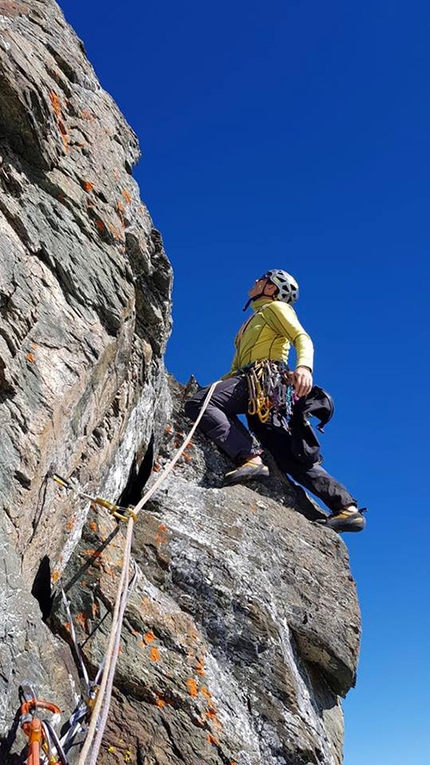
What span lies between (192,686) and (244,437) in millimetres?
3893

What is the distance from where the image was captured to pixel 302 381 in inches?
323

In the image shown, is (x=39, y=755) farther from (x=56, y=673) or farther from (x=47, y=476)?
(x=47, y=476)

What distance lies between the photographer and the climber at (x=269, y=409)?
26.8ft

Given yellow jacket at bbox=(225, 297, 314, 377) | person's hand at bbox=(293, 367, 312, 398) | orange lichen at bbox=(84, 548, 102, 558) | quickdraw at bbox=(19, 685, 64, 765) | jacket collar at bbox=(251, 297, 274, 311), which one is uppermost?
jacket collar at bbox=(251, 297, 274, 311)

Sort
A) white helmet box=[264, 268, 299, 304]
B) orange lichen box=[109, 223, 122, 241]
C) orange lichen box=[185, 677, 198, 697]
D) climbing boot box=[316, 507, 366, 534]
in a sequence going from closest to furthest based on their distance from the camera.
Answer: orange lichen box=[185, 677, 198, 697], orange lichen box=[109, 223, 122, 241], climbing boot box=[316, 507, 366, 534], white helmet box=[264, 268, 299, 304]

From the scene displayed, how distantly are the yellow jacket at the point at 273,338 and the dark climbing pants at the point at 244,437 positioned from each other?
60cm

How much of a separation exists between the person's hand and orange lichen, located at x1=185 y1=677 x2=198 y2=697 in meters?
A: 4.15

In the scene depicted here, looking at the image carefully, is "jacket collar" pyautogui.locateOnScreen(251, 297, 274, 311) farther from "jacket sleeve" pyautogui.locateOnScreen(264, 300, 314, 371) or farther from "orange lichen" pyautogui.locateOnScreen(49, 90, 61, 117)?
"orange lichen" pyautogui.locateOnScreen(49, 90, 61, 117)

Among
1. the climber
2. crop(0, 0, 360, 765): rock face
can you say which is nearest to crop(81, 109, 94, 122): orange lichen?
crop(0, 0, 360, 765): rock face

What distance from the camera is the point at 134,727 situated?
4.40m

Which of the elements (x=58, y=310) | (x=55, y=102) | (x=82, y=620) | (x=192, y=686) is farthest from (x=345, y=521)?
(x=55, y=102)

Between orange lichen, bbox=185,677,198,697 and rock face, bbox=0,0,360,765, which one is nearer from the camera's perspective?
rock face, bbox=0,0,360,765

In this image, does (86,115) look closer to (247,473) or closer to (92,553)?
(92,553)

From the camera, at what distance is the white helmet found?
9.85m
